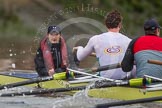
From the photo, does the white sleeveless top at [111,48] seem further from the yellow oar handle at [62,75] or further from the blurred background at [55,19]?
A: the blurred background at [55,19]

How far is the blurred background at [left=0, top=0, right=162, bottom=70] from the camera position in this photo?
8.49 meters

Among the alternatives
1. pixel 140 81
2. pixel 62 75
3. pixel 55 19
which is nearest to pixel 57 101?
pixel 62 75

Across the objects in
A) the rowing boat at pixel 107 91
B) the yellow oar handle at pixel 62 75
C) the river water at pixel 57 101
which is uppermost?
the yellow oar handle at pixel 62 75

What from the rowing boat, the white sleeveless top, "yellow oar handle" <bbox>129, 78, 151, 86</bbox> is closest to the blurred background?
the rowing boat

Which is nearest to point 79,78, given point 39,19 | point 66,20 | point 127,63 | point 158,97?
point 127,63

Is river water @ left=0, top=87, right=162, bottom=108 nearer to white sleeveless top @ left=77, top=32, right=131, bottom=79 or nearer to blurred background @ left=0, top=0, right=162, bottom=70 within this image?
white sleeveless top @ left=77, top=32, right=131, bottom=79

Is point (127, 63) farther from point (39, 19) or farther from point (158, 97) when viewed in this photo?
point (39, 19)

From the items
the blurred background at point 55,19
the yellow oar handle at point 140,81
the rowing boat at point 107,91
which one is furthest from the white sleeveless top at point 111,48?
the blurred background at point 55,19

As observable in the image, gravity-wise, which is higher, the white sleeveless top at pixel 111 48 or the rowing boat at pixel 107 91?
the white sleeveless top at pixel 111 48

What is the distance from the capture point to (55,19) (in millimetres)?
9555

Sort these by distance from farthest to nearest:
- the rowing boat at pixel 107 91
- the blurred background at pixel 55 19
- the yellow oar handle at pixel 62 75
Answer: the blurred background at pixel 55 19, the yellow oar handle at pixel 62 75, the rowing boat at pixel 107 91

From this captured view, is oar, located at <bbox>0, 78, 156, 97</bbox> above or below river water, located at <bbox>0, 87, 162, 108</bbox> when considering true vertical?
above

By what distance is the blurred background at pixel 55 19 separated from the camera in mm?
8492

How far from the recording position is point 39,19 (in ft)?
32.0
